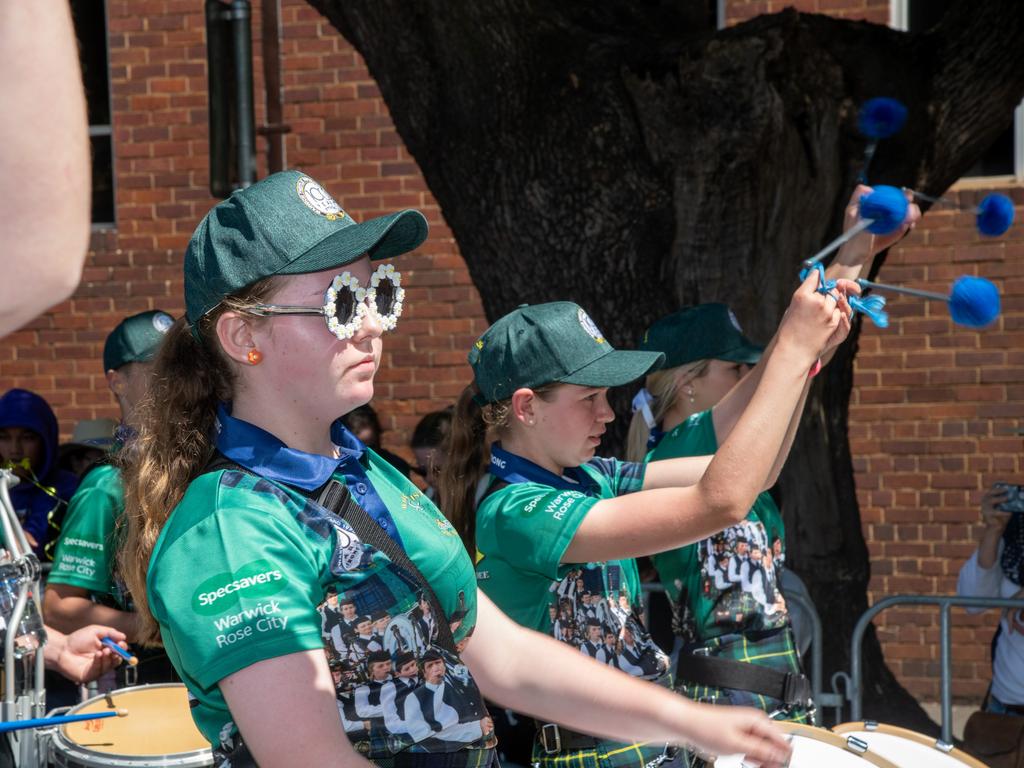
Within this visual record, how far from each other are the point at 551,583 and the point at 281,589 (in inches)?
56.0

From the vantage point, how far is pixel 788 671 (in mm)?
3850

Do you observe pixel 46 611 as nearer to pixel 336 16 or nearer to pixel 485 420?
pixel 485 420

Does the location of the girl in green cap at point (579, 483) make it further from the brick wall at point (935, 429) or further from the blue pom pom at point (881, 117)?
the brick wall at point (935, 429)

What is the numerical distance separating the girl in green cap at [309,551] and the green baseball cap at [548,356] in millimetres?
1108

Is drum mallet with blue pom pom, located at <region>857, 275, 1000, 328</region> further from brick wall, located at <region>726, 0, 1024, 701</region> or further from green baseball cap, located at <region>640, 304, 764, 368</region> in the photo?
brick wall, located at <region>726, 0, 1024, 701</region>

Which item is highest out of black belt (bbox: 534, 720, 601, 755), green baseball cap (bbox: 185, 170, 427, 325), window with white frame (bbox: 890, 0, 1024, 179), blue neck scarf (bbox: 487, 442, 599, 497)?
window with white frame (bbox: 890, 0, 1024, 179)

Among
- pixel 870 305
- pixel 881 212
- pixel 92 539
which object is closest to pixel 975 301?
pixel 881 212

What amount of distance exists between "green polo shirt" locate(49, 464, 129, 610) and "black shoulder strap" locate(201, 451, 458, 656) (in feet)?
7.39

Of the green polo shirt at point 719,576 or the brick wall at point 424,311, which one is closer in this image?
the green polo shirt at point 719,576

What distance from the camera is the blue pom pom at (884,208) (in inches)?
137

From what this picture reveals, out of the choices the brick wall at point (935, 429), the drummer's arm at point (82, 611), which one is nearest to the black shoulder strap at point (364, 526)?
the drummer's arm at point (82, 611)

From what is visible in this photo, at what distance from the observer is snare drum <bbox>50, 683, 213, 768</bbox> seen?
131 inches

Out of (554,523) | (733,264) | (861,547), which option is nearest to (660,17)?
(733,264)

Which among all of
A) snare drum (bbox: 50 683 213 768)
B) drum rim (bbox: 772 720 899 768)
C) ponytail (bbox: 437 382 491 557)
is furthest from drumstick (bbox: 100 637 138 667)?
drum rim (bbox: 772 720 899 768)
